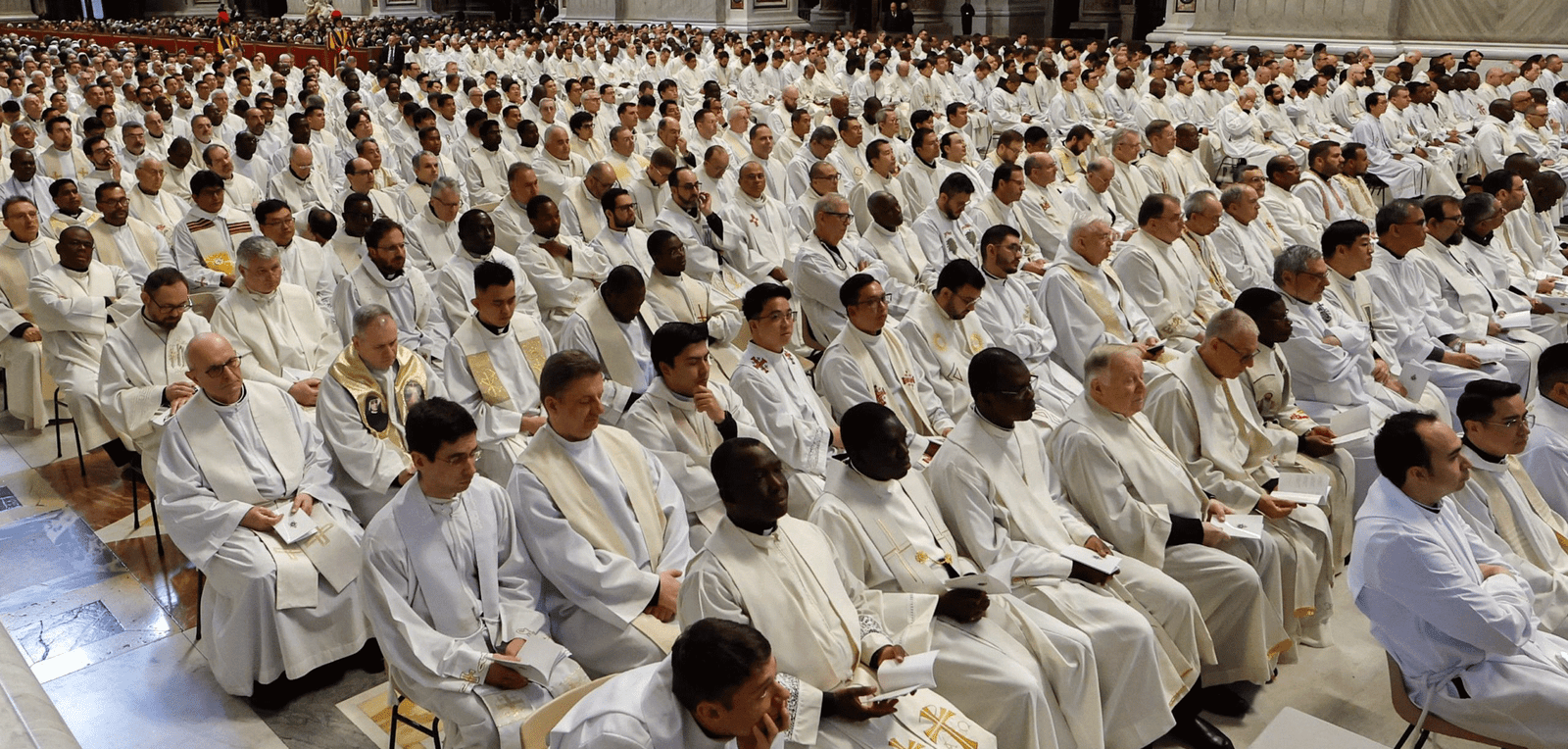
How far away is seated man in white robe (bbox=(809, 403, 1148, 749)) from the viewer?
3.46 metres

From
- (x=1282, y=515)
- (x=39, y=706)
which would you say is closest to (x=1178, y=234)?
(x=1282, y=515)

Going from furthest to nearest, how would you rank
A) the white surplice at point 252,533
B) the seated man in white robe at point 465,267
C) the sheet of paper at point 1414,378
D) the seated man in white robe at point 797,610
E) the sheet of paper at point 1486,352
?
the sheet of paper at point 1486,352 → the seated man in white robe at point 465,267 → the sheet of paper at point 1414,378 → the white surplice at point 252,533 → the seated man in white robe at point 797,610

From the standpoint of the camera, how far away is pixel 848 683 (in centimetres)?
329

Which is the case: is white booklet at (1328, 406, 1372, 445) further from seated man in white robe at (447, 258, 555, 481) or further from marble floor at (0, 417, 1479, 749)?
seated man in white robe at (447, 258, 555, 481)

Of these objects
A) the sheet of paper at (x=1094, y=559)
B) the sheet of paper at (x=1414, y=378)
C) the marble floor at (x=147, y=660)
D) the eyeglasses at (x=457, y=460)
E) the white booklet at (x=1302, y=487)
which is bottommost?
the marble floor at (x=147, y=660)

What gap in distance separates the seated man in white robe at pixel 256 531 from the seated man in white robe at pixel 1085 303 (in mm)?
3580

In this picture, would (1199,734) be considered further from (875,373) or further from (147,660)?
(147,660)

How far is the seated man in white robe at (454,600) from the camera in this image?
3365mm

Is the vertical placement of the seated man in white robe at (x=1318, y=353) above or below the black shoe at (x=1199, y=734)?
→ above

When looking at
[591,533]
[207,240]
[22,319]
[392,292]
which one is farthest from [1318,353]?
[22,319]

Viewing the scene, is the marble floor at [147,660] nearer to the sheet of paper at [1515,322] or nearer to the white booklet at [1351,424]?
the white booklet at [1351,424]

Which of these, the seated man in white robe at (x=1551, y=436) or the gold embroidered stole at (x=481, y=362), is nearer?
the seated man in white robe at (x=1551, y=436)

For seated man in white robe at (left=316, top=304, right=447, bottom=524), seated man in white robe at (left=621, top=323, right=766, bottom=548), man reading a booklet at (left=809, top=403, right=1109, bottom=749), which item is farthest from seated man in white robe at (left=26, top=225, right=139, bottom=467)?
man reading a booklet at (left=809, top=403, right=1109, bottom=749)

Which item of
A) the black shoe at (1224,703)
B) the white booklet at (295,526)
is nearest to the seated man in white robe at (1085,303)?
the black shoe at (1224,703)
